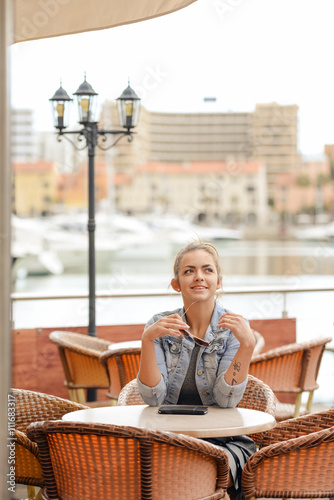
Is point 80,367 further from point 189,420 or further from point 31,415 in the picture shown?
point 189,420

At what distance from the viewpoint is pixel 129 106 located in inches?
159

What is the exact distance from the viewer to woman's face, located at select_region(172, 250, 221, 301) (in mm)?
1994

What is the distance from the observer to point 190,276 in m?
2.01

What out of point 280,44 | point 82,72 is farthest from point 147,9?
point 280,44

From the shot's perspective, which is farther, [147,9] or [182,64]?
[182,64]

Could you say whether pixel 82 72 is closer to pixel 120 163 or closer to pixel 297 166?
pixel 120 163

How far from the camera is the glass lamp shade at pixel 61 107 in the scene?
13.1ft

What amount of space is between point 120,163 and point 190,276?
81034mm

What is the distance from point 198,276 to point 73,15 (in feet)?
3.28

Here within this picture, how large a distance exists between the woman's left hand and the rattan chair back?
56 cm

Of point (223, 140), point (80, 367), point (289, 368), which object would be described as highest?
point (223, 140)

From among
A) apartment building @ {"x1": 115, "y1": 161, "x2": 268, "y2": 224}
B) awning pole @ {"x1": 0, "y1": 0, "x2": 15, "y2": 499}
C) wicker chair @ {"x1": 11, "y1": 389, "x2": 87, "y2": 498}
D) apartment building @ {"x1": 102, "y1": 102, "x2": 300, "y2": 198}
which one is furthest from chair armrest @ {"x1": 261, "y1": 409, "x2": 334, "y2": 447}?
apartment building @ {"x1": 102, "y1": 102, "x2": 300, "y2": 198}

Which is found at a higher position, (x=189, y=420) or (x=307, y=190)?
(x=307, y=190)

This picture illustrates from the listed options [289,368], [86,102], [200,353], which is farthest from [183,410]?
[86,102]
